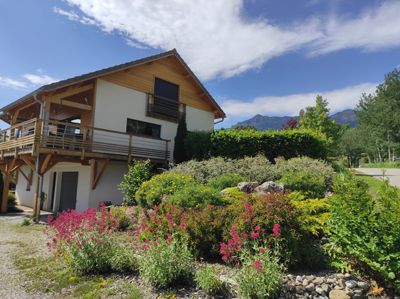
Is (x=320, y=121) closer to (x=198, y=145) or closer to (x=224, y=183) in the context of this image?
(x=198, y=145)

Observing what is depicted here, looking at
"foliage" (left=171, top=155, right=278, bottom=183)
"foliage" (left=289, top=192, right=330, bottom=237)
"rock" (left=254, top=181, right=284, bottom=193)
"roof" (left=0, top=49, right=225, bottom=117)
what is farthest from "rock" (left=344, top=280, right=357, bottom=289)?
"roof" (left=0, top=49, right=225, bottom=117)

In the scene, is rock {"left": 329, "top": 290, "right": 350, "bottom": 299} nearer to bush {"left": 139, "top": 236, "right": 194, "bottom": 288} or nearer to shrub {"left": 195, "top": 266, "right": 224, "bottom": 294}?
shrub {"left": 195, "top": 266, "right": 224, "bottom": 294}

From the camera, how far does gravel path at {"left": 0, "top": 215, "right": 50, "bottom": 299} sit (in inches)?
186

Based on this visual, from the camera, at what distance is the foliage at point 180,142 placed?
1736 centimetres

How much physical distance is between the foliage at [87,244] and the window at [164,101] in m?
12.2

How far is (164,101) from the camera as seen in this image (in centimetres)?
1811

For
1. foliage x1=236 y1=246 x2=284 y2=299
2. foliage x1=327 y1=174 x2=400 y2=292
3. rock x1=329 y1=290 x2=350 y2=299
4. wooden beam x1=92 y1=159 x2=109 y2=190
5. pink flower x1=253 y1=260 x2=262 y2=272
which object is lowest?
rock x1=329 y1=290 x2=350 y2=299

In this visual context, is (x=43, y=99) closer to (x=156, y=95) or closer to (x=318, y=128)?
(x=156, y=95)

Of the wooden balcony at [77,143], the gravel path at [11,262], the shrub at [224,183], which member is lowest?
the gravel path at [11,262]

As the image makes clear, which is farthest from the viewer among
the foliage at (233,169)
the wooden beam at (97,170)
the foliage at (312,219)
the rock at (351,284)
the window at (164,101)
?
the window at (164,101)

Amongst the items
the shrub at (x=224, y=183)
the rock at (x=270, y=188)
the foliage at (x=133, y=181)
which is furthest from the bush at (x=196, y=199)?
the foliage at (x=133, y=181)

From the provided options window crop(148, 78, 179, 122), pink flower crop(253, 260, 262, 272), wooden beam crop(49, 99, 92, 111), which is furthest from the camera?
window crop(148, 78, 179, 122)

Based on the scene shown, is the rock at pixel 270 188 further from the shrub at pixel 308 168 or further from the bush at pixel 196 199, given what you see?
the shrub at pixel 308 168

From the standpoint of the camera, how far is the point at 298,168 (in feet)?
38.9
